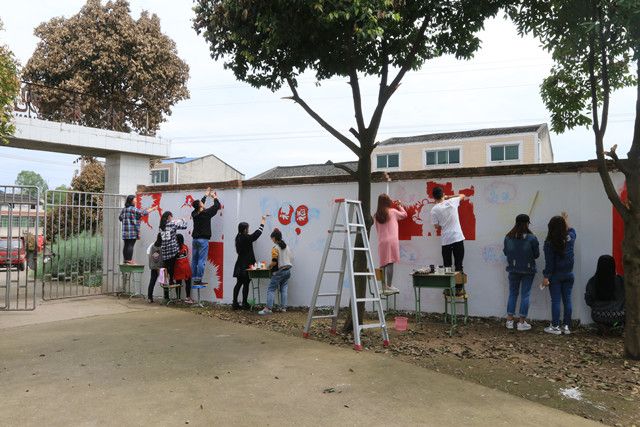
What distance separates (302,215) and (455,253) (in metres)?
2.99

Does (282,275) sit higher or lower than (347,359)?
higher

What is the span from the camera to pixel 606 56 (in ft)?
20.7

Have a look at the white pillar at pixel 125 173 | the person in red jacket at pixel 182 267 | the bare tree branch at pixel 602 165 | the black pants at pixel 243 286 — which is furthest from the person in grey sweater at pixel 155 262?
the bare tree branch at pixel 602 165

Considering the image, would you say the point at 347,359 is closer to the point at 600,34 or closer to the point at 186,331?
the point at 186,331

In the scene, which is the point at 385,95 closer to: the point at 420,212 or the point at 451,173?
the point at 451,173

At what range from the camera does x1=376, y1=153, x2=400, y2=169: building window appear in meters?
43.9

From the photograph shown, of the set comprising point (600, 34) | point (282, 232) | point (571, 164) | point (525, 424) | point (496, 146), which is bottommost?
point (525, 424)

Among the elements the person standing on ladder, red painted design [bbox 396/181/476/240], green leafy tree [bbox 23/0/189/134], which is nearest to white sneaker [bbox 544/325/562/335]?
red painted design [bbox 396/181/476/240]

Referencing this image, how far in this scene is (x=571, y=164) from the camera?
7.44 m

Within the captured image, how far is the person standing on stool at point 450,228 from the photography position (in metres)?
7.85

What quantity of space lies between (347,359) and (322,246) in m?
3.53

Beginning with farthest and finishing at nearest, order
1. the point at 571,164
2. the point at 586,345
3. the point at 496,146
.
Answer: the point at 496,146 < the point at 571,164 < the point at 586,345

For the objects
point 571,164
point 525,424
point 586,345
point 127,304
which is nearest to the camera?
point 525,424

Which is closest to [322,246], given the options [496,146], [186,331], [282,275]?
[282,275]
